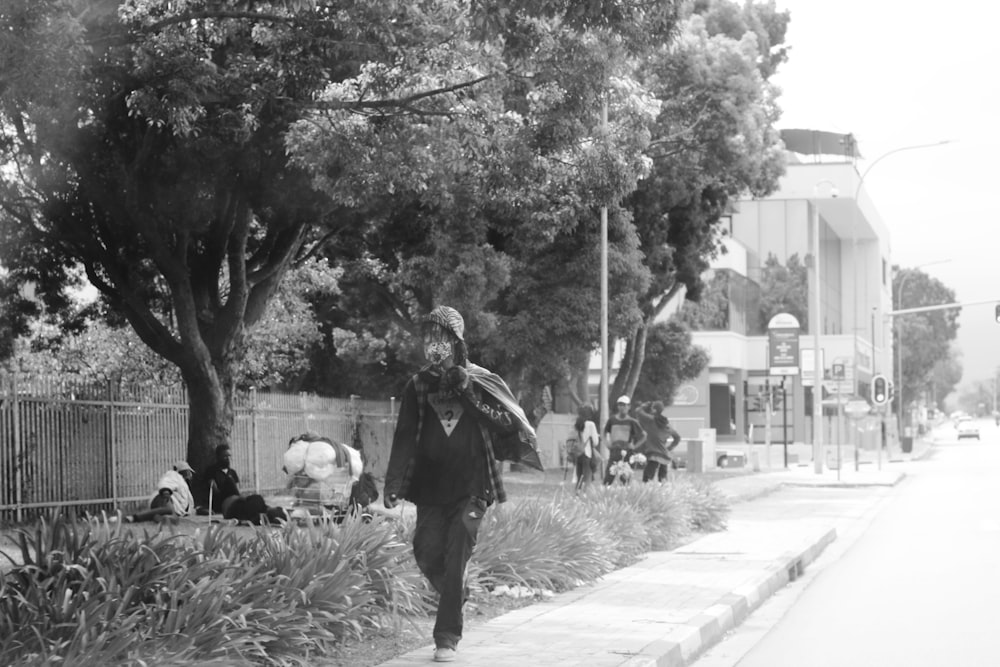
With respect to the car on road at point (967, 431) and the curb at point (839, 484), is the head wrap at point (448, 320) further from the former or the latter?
the car on road at point (967, 431)

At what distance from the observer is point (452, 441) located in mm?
7934

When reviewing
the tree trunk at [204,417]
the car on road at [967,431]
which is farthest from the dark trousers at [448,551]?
the car on road at [967,431]

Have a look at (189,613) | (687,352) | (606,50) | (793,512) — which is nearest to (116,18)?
(606,50)

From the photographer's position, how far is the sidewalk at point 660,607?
8.05 m

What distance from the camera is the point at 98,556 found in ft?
24.8

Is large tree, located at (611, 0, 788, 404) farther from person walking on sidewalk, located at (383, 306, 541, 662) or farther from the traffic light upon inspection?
person walking on sidewalk, located at (383, 306, 541, 662)

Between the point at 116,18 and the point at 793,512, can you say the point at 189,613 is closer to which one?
the point at 116,18

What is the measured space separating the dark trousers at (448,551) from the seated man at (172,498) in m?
9.25

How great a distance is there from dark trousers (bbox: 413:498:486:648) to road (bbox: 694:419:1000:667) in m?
1.85

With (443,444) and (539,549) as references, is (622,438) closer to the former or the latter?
(539,549)

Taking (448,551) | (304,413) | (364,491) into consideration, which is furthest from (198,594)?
(304,413)

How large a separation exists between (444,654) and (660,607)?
3.11 meters

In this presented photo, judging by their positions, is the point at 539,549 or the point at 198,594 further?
the point at 539,549

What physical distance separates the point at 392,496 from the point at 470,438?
0.53 meters
